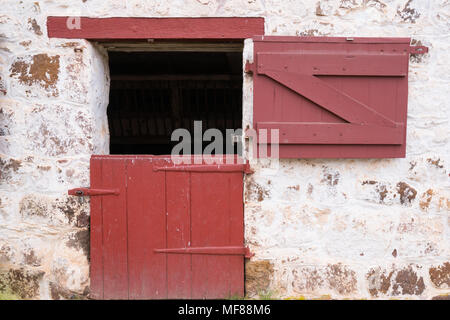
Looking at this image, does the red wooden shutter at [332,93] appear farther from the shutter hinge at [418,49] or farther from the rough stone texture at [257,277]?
the rough stone texture at [257,277]

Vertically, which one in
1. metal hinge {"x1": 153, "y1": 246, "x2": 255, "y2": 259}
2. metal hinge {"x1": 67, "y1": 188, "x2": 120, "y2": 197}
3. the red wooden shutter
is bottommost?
metal hinge {"x1": 153, "y1": 246, "x2": 255, "y2": 259}

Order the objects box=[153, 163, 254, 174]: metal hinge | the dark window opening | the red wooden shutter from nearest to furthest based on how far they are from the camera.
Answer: the red wooden shutter < box=[153, 163, 254, 174]: metal hinge < the dark window opening

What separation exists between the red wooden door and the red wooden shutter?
0.52 metres

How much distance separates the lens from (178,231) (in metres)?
2.79

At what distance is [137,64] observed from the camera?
5.16 metres

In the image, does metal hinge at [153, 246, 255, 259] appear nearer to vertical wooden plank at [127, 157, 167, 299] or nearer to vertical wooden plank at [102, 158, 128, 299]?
vertical wooden plank at [127, 157, 167, 299]

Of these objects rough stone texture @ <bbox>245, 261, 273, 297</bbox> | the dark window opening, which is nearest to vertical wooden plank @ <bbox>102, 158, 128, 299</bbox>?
rough stone texture @ <bbox>245, 261, 273, 297</bbox>

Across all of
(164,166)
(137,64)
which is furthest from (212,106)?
(164,166)

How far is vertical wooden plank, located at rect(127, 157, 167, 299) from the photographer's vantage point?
2.77 m

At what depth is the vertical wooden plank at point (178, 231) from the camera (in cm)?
277

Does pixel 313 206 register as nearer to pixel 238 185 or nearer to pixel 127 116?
pixel 238 185

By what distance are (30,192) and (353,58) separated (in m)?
2.45

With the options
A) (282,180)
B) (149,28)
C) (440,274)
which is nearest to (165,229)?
(282,180)

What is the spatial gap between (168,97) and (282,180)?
9.93 feet
